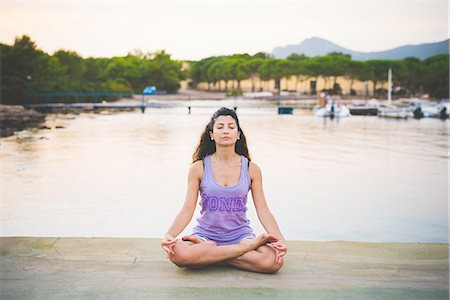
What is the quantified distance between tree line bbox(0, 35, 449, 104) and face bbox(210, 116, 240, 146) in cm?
5046

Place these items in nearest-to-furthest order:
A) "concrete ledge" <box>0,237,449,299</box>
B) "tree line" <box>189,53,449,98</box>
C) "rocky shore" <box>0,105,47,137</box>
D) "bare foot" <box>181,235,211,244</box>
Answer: "concrete ledge" <box>0,237,449,299</box> → "bare foot" <box>181,235,211,244</box> → "rocky shore" <box>0,105,47,137</box> → "tree line" <box>189,53,449,98</box>

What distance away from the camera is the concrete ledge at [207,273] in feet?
9.62

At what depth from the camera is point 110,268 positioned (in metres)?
3.31

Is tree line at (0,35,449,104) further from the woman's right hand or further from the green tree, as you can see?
the woman's right hand

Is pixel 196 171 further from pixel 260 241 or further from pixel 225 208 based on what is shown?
pixel 260 241

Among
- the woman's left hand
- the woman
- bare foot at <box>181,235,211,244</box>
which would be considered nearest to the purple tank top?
the woman

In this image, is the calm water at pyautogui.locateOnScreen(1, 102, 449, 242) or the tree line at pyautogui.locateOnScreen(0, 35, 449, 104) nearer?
the calm water at pyautogui.locateOnScreen(1, 102, 449, 242)

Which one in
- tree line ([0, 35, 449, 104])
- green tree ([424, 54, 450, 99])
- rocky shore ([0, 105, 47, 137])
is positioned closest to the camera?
rocky shore ([0, 105, 47, 137])

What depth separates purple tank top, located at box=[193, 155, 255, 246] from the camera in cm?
341

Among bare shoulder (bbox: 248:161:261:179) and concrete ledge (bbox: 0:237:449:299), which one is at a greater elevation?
bare shoulder (bbox: 248:161:261:179)

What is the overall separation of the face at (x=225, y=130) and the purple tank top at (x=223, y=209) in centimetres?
16

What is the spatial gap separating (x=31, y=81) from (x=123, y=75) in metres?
39.3

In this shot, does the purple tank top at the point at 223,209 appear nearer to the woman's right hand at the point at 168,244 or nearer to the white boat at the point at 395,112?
the woman's right hand at the point at 168,244

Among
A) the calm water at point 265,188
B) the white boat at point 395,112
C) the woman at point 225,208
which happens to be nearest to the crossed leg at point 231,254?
the woman at point 225,208
